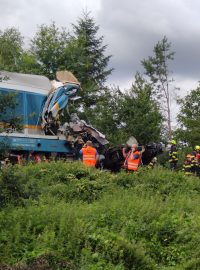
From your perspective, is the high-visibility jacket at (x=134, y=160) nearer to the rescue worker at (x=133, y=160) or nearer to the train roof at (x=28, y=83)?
the rescue worker at (x=133, y=160)

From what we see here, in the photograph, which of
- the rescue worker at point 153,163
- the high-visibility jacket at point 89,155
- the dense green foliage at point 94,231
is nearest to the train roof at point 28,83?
the high-visibility jacket at point 89,155

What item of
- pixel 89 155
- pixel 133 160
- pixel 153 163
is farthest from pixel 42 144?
pixel 153 163

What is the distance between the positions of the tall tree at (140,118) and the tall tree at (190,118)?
9762 mm

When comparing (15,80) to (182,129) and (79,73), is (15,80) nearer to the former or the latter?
(79,73)

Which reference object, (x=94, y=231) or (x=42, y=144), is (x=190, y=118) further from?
(x=94, y=231)

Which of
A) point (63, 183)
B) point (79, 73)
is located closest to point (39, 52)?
point (79, 73)

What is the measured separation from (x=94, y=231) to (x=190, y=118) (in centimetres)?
3175

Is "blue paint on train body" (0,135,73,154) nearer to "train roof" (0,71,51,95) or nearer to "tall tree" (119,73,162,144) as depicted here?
"train roof" (0,71,51,95)

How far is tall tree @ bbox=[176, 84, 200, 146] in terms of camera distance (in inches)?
1511

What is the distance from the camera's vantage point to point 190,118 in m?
39.9

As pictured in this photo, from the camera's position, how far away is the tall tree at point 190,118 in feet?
126

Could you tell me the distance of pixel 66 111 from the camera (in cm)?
2245

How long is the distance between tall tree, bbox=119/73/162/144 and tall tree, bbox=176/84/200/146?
384 inches

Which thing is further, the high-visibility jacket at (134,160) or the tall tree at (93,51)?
the tall tree at (93,51)
